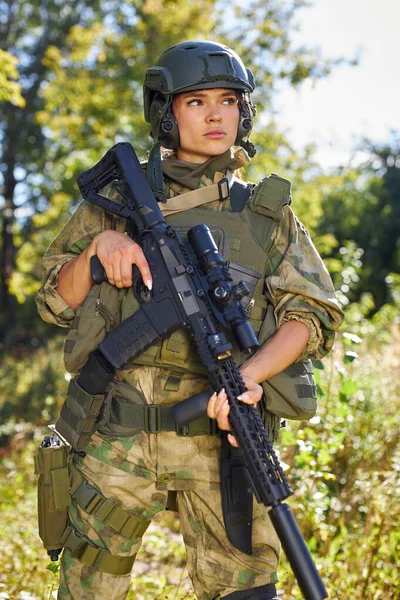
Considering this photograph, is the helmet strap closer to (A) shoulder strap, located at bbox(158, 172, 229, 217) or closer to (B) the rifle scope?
(A) shoulder strap, located at bbox(158, 172, 229, 217)

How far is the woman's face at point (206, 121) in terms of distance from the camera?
2.53 metres

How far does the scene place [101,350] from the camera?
2.41 m

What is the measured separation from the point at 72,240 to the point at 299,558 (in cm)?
136

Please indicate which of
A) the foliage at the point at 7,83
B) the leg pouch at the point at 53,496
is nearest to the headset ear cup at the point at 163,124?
the leg pouch at the point at 53,496

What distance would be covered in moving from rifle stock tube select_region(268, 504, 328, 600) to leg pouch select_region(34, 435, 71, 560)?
0.85m

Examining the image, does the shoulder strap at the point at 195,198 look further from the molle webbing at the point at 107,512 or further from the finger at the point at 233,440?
the molle webbing at the point at 107,512

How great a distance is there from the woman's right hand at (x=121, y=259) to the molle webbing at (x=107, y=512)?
707 mm

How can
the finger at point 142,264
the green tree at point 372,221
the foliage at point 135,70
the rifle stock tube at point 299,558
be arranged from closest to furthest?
the rifle stock tube at point 299,558
the finger at point 142,264
the foliage at point 135,70
the green tree at point 372,221

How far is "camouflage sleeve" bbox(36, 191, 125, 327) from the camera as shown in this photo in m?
2.61

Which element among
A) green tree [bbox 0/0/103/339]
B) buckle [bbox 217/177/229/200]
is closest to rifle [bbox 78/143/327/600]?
buckle [bbox 217/177/229/200]

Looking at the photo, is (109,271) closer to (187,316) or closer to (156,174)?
(187,316)

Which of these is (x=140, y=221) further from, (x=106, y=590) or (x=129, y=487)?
(x=106, y=590)

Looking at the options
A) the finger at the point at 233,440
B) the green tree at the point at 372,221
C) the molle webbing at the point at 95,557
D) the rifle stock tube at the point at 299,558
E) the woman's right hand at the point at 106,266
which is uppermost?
the green tree at the point at 372,221

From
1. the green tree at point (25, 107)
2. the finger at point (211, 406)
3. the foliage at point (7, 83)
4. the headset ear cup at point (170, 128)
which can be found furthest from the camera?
the green tree at point (25, 107)
